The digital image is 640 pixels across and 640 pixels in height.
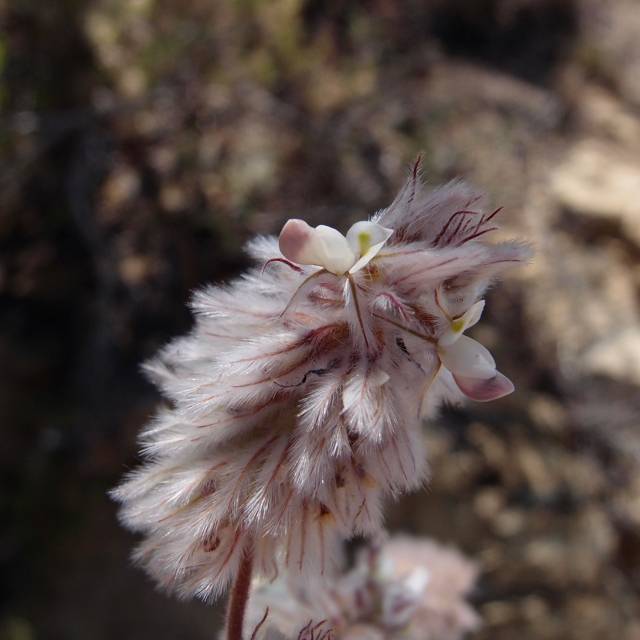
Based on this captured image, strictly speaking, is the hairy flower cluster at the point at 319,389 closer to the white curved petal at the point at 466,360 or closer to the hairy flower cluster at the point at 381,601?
the white curved petal at the point at 466,360

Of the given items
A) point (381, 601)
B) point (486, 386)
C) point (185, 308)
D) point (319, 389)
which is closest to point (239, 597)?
point (319, 389)

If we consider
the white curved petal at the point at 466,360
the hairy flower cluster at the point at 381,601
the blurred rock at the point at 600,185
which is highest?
the white curved petal at the point at 466,360

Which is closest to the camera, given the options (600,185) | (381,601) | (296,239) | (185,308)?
(296,239)

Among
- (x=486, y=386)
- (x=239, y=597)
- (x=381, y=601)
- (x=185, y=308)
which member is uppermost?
(x=486, y=386)

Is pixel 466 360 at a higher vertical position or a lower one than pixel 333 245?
lower

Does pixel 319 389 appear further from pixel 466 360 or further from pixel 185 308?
pixel 185 308

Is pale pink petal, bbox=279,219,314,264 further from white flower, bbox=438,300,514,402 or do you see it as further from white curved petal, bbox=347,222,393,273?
white flower, bbox=438,300,514,402

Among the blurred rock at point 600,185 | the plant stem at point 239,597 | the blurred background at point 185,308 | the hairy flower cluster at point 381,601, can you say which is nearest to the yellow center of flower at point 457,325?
the plant stem at point 239,597
